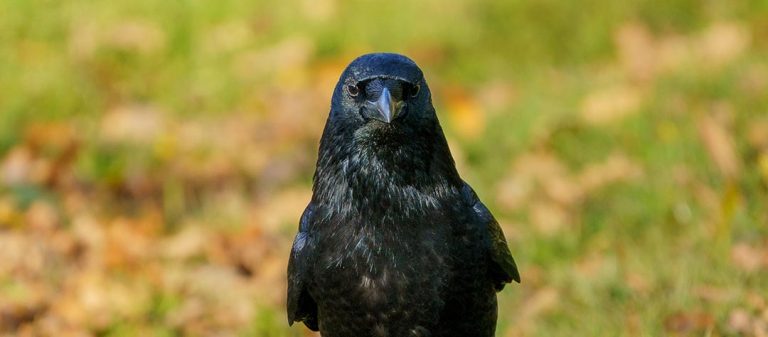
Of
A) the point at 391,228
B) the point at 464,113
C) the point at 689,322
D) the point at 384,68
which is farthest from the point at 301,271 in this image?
the point at 464,113

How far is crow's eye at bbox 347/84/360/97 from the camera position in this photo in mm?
3465

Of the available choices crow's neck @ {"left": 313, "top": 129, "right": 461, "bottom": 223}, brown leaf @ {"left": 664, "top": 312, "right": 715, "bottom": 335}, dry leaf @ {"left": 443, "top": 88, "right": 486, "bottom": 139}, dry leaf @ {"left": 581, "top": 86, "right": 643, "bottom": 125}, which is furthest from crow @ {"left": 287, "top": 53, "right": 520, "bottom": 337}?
dry leaf @ {"left": 443, "top": 88, "right": 486, "bottom": 139}

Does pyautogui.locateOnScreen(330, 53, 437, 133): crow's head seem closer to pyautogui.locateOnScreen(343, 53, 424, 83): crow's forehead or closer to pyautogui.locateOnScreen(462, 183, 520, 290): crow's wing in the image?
pyautogui.locateOnScreen(343, 53, 424, 83): crow's forehead

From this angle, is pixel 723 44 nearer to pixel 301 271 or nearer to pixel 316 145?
pixel 316 145

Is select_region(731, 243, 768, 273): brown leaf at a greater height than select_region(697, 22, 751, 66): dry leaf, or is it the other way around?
select_region(697, 22, 751, 66): dry leaf

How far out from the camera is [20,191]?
20.8 ft

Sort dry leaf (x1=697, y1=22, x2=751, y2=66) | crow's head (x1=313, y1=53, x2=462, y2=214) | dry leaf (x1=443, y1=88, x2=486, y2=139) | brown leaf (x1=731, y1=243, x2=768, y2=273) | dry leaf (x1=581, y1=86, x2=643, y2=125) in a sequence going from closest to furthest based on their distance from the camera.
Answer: crow's head (x1=313, y1=53, x2=462, y2=214)
brown leaf (x1=731, y1=243, x2=768, y2=273)
dry leaf (x1=581, y1=86, x2=643, y2=125)
dry leaf (x1=443, y1=88, x2=486, y2=139)
dry leaf (x1=697, y1=22, x2=751, y2=66)

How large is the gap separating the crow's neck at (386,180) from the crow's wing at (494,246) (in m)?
0.14

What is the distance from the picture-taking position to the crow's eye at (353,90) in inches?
136

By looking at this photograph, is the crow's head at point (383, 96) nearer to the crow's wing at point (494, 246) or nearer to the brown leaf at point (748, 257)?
the crow's wing at point (494, 246)

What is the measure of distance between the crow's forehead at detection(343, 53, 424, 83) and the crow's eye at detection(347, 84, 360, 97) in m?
0.02

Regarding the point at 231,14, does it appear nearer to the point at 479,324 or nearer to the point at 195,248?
the point at 195,248

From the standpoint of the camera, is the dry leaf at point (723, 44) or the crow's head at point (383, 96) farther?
the dry leaf at point (723, 44)

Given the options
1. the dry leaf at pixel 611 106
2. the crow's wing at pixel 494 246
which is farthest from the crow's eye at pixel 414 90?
the dry leaf at pixel 611 106
